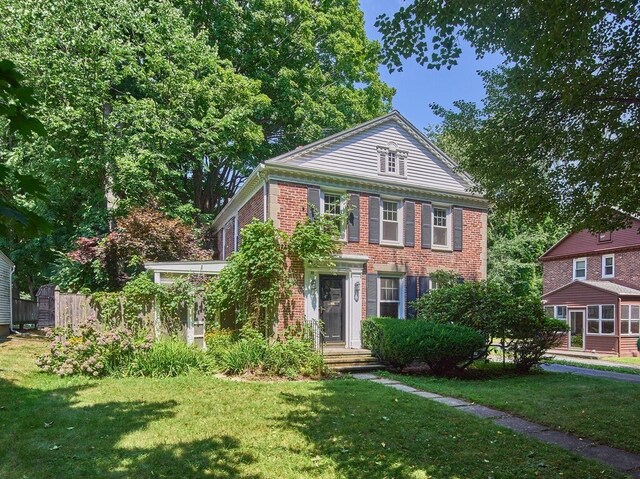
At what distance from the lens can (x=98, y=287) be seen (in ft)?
52.1

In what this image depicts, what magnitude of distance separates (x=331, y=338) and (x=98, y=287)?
9.12 meters

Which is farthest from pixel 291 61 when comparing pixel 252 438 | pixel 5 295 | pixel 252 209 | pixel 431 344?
pixel 252 438

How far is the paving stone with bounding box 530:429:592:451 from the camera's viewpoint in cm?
538

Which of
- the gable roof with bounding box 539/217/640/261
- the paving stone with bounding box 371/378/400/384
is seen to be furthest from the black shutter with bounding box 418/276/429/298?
the gable roof with bounding box 539/217/640/261

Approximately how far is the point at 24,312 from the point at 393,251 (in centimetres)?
1689

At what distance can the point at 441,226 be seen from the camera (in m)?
14.7

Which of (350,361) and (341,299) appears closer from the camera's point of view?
(350,361)

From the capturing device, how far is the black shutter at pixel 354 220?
12.9m

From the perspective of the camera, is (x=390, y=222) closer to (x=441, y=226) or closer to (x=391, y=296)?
(x=441, y=226)

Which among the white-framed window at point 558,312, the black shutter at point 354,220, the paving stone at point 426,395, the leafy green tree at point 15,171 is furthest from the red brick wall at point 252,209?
the white-framed window at point 558,312

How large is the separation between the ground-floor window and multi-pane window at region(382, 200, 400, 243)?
130cm

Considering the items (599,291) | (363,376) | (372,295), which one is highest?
(372,295)

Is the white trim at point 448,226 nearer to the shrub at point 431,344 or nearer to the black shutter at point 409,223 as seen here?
the black shutter at point 409,223

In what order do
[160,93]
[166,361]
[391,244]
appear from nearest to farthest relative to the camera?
[166,361], [391,244], [160,93]
